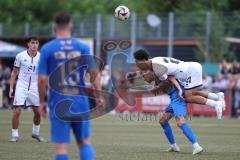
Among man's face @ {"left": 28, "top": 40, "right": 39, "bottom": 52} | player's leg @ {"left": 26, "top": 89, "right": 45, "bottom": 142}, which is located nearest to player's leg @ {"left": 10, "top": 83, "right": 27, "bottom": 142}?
player's leg @ {"left": 26, "top": 89, "right": 45, "bottom": 142}

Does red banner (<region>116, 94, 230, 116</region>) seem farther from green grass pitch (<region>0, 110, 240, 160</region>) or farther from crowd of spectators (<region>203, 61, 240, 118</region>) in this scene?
green grass pitch (<region>0, 110, 240, 160</region>)

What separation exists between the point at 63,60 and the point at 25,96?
25.9 ft

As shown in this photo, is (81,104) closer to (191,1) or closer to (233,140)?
(233,140)

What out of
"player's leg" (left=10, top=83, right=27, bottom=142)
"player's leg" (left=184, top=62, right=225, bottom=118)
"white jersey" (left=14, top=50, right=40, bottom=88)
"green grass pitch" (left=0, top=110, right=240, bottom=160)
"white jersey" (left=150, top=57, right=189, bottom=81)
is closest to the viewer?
"green grass pitch" (left=0, top=110, right=240, bottom=160)

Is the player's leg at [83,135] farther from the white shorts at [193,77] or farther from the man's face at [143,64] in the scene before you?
the white shorts at [193,77]

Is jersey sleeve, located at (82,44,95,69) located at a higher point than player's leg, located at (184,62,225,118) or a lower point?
higher

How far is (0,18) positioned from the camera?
7806 centimetres

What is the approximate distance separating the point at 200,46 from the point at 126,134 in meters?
21.1

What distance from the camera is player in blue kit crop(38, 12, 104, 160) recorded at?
10.1 m

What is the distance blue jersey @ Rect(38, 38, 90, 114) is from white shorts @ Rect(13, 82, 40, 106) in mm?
7574

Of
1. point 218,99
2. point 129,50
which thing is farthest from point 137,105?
point 218,99

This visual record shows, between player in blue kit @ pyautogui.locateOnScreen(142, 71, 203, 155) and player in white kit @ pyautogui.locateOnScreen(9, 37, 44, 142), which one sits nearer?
player in blue kit @ pyautogui.locateOnScreen(142, 71, 203, 155)

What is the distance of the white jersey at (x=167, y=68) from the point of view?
49.9ft

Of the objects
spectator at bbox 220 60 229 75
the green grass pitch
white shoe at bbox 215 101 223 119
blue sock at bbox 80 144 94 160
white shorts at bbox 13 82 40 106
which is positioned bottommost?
the green grass pitch
